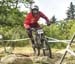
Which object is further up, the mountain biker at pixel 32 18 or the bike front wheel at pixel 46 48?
the mountain biker at pixel 32 18

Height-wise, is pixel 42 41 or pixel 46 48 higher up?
pixel 42 41

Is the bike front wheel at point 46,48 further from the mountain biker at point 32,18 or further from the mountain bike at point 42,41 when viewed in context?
the mountain biker at point 32,18

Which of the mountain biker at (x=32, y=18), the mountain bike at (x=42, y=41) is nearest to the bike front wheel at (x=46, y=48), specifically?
the mountain bike at (x=42, y=41)

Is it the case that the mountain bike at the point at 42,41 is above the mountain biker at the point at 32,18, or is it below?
below

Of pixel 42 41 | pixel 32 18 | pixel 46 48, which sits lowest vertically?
pixel 46 48

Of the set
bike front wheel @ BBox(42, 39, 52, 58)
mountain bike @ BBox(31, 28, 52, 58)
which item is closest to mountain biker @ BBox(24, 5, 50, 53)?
mountain bike @ BBox(31, 28, 52, 58)

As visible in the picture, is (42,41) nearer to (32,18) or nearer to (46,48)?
(46,48)

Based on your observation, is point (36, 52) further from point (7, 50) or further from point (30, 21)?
point (7, 50)

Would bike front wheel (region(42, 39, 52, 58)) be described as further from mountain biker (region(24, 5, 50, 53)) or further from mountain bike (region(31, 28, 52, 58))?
mountain biker (region(24, 5, 50, 53))

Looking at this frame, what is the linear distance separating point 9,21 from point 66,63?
88.4 feet

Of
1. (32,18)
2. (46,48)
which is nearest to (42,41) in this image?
(46,48)

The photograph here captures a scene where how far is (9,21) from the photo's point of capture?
3853 cm

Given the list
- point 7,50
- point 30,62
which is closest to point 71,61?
point 30,62

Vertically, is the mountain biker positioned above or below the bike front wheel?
above
